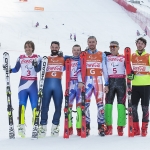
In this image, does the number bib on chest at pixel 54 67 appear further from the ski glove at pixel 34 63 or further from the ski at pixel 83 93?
the ski at pixel 83 93

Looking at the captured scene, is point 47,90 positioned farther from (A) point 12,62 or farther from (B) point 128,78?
(A) point 12,62

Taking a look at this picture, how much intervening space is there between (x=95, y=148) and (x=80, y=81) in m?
1.47

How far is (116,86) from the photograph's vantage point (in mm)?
→ 6281

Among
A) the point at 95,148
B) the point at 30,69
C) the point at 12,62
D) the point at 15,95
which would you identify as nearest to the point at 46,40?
the point at 12,62

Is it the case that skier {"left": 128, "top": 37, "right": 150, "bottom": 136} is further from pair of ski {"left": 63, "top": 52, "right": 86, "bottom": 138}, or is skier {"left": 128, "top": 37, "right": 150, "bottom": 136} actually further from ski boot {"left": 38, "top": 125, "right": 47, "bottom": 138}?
ski boot {"left": 38, "top": 125, "right": 47, "bottom": 138}

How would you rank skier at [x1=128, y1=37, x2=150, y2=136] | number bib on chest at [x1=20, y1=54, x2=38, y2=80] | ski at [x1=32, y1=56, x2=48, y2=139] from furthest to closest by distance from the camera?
1. number bib on chest at [x1=20, y1=54, x2=38, y2=80]
2. skier at [x1=128, y1=37, x2=150, y2=136]
3. ski at [x1=32, y1=56, x2=48, y2=139]

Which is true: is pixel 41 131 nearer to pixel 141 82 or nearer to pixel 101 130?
pixel 101 130

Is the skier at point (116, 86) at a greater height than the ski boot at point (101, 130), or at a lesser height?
greater

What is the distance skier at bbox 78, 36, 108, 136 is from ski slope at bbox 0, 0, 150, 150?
413mm

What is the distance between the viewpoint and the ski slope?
5.54m

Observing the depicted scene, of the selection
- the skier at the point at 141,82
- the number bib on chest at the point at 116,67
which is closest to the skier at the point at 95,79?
the number bib on chest at the point at 116,67

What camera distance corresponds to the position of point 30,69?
21.2ft

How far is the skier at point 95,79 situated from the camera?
6.17 meters

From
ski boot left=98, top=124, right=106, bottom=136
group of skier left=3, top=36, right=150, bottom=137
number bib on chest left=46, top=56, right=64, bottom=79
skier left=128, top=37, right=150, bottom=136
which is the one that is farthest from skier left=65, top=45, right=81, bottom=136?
skier left=128, top=37, right=150, bottom=136
